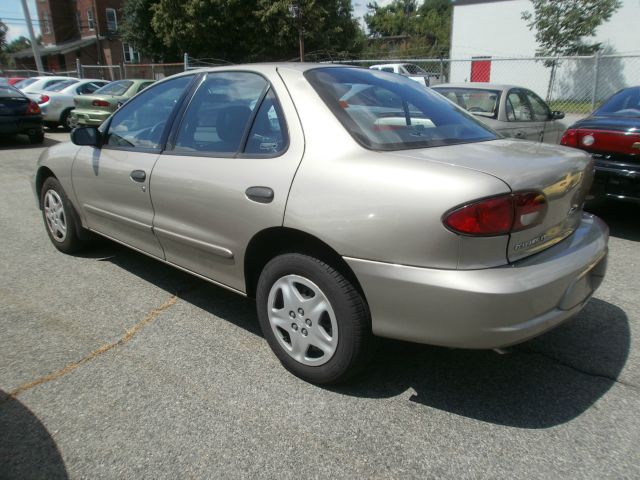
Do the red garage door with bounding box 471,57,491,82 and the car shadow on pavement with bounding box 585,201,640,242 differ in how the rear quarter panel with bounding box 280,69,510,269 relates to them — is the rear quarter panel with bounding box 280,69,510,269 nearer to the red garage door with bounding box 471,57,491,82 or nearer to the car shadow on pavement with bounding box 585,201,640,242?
the car shadow on pavement with bounding box 585,201,640,242

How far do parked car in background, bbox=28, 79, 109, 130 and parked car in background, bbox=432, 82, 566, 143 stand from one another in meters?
11.6

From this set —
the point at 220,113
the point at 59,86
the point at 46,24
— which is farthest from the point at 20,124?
the point at 46,24

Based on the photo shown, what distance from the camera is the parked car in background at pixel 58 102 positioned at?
47.9 feet

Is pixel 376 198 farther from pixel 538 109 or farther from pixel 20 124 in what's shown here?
pixel 20 124

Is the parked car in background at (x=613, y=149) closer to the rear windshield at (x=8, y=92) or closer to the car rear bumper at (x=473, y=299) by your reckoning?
the car rear bumper at (x=473, y=299)

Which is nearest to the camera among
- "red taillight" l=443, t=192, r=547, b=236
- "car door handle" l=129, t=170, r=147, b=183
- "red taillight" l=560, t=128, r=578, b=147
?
"red taillight" l=443, t=192, r=547, b=236

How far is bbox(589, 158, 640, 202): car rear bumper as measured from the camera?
188 inches

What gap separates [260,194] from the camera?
263cm

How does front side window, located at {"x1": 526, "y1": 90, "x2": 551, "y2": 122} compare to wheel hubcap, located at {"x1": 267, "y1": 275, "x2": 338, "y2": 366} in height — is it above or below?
above

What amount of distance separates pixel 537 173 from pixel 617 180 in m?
3.19

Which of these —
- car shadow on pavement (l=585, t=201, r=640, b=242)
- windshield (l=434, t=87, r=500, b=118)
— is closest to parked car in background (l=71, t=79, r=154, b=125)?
windshield (l=434, t=87, r=500, b=118)

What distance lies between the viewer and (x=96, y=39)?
136 ft

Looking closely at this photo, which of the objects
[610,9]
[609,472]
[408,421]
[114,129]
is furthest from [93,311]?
[610,9]

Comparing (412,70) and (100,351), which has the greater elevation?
(412,70)
